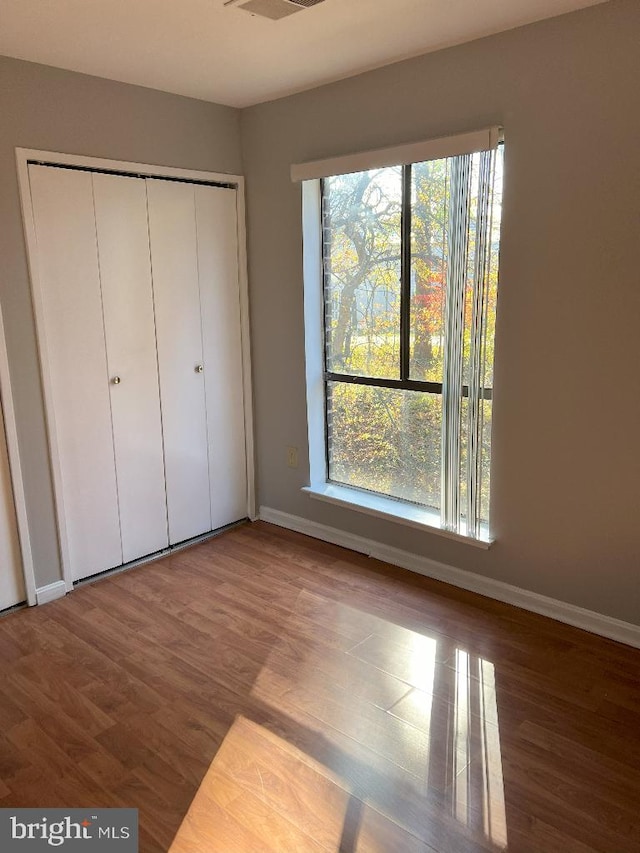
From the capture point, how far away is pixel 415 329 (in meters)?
3.15

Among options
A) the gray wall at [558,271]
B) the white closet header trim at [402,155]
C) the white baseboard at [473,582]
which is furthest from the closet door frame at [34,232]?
the white baseboard at [473,582]

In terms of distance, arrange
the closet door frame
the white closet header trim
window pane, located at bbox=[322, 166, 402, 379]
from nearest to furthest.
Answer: the white closet header trim → the closet door frame → window pane, located at bbox=[322, 166, 402, 379]

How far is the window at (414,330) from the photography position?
2.79 meters

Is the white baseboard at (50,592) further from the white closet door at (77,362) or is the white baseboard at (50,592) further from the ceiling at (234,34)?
the ceiling at (234,34)

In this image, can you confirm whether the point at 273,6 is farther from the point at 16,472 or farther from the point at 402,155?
the point at 16,472

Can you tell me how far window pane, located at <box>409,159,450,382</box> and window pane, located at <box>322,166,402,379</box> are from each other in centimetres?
10

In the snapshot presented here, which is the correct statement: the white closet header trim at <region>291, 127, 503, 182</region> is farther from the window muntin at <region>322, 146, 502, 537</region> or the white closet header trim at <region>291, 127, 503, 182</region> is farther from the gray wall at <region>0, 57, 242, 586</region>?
the gray wall at <region>0, 57, 242, 586</region>

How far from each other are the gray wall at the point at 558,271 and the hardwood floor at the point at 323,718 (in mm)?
319

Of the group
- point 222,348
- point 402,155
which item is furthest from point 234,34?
point 222,348

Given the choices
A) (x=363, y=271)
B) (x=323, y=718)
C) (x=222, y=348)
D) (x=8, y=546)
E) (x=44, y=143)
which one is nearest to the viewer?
(x=323, y=718)

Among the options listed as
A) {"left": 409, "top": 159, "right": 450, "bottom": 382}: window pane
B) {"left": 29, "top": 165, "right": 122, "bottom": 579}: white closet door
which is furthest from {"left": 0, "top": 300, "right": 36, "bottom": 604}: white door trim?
{"left": 409, "top": 159, "right": 450, "bottom": 382}: window pane

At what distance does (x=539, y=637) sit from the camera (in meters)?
2.65

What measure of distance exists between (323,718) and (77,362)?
1.90m

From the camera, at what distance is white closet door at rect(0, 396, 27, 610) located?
284 centimetres
